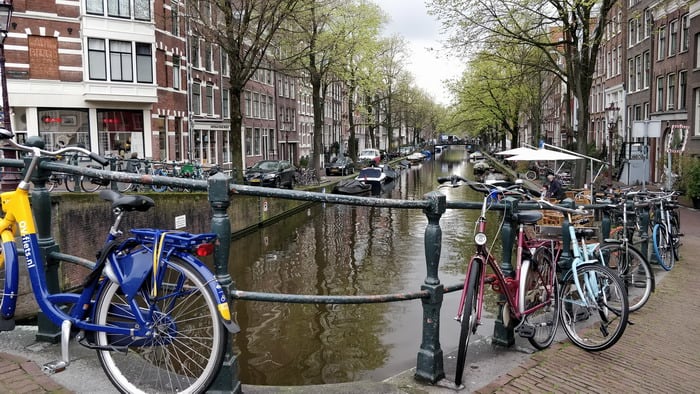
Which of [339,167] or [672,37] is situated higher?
[672,37]

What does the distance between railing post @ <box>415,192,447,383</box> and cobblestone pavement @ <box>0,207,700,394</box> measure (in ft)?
0.38

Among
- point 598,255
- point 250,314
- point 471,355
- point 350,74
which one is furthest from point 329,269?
point 350,74

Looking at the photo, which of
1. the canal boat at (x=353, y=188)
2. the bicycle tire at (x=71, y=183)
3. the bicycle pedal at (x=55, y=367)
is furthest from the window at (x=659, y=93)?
the bicycle pedal at (x=55, y=367)

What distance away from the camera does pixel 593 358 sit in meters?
4.10

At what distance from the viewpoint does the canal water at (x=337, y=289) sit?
7676mm

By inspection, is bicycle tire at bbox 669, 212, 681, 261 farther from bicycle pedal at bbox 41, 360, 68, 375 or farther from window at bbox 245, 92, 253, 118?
window at bbox 245, 92, 253, 118

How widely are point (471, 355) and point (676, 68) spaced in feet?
91.3

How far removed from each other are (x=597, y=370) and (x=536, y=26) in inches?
673

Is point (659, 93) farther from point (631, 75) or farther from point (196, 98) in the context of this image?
point (196, 98)

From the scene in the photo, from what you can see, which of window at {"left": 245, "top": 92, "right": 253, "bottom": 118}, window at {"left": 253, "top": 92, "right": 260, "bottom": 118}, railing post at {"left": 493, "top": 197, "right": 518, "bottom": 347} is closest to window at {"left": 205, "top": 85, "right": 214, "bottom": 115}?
window at {"left": 245, "top": 92, "right": 253, "bottom": 118}

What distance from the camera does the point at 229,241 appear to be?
2.78 m

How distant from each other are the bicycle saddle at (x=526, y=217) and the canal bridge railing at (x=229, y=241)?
0.35 feet

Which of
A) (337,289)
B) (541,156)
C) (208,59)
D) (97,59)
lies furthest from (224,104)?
(337,289)

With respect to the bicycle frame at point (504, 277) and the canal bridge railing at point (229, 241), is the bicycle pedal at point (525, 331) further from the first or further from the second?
the canal bridge railing at point (229, 241)
